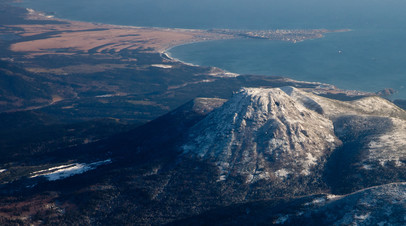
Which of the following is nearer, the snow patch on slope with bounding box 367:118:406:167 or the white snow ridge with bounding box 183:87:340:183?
the snow patch on slope with bounding box 367:118:406:167

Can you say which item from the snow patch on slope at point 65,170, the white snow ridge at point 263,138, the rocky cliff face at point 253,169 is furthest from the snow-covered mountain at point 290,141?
the snow patch on slope at point 65,170

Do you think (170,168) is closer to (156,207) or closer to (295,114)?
(156,207)

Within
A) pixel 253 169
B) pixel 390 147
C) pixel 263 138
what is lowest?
pixel 253 169

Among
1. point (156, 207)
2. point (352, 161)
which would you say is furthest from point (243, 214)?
point (352, 161)

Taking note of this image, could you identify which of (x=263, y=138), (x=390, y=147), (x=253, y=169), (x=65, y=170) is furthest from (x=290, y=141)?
(x=65, y=170)

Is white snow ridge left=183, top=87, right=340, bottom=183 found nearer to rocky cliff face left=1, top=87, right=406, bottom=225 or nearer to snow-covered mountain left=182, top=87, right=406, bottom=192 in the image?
snow-covered mountain left=182, top=87, right=406, bottom=192

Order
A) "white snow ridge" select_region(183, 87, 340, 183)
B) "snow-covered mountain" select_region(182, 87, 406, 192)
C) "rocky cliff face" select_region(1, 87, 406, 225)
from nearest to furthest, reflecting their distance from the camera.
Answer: "rocky cliff face" select_region(1, 87, 406, 225) < "snow-covered mountain" select_region(182, 87, 406, 192) < "white snow ridge" select_region(183, 87, 340, 183)

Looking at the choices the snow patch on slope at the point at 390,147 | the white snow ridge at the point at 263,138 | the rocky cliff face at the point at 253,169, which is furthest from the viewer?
the white snow ridge at the point at 263,138

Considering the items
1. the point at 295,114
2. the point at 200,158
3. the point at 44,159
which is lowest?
the point at 44,159

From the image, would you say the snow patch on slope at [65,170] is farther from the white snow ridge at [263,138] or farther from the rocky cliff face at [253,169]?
the white snow ridge at [263,138]

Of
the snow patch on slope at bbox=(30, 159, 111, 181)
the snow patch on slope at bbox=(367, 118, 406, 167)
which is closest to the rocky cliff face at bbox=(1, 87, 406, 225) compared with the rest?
the snow patch on slope at bbox=(367, 118, 406, 167)

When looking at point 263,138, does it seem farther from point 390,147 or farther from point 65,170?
point 65,170
